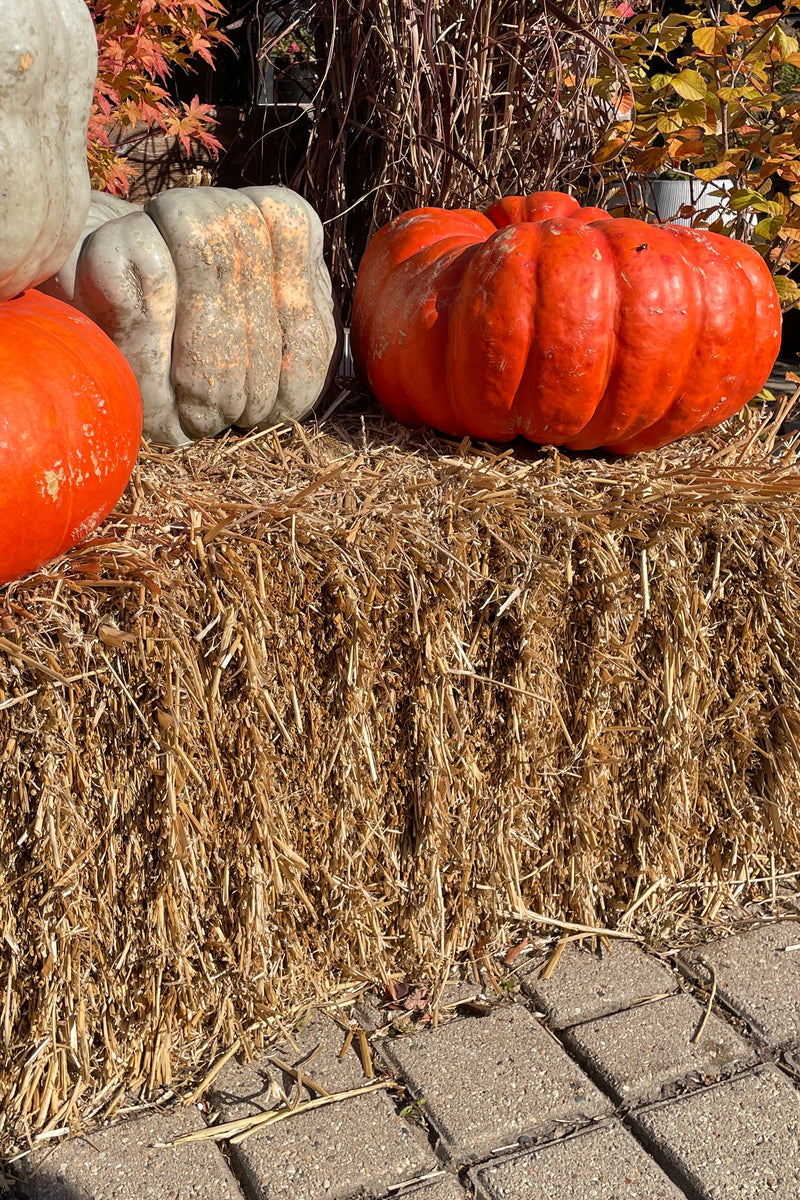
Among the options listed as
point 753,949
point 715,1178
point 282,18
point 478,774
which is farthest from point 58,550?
point 282,18

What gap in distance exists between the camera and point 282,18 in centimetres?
288

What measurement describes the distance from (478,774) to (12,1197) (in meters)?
0.98

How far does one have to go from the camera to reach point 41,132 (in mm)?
1563

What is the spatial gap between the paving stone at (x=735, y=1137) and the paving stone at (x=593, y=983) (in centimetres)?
23

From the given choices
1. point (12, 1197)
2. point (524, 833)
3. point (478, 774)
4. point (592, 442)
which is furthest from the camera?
point (592, 442)

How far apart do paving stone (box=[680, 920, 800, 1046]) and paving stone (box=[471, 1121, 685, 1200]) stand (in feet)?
1.31

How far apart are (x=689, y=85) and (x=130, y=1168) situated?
8.76 feet

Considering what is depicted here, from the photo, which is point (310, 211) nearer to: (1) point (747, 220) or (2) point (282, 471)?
(2) point (282, 471)

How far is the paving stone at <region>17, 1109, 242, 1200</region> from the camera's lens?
155cm

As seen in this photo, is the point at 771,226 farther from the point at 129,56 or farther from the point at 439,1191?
the point at 439,1191

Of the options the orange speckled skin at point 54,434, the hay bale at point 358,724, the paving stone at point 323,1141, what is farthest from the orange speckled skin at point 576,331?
the paving stone at point 323,1141

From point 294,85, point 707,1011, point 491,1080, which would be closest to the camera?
point 491,1080

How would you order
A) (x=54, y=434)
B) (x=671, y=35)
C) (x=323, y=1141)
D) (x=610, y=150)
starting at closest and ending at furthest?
1. (x=54, y=434)
2. (x=323, y=1141)
3. (x=610, y=150)
4. (x=671, y=35)

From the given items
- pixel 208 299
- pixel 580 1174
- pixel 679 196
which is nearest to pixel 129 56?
pixel 208 299
